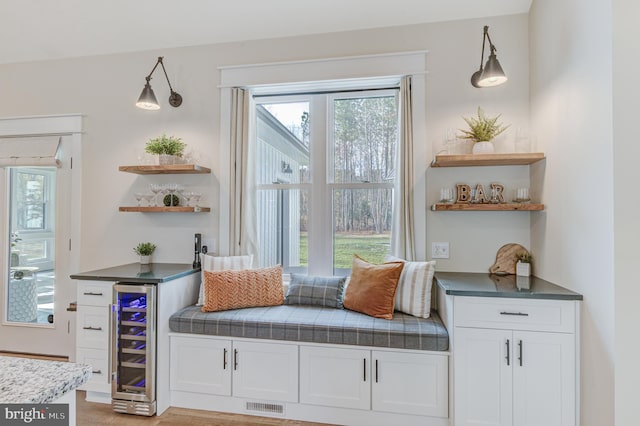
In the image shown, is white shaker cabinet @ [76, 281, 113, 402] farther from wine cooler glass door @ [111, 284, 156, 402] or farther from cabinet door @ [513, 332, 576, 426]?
cabinet door @ [513, 332, 576, 426]

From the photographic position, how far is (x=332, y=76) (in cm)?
284

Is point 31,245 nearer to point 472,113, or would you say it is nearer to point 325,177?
point 325,177

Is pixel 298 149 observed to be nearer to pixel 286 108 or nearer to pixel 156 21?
pixel 286 108

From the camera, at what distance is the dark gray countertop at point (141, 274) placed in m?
2.39

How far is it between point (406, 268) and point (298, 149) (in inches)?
55.4

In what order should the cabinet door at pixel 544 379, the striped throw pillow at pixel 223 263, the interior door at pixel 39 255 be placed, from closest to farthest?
1. the cabinet door at pixel 544 379
2. the striped throw pillow at pixel 223 263
3. the interior door at pixel 39 255

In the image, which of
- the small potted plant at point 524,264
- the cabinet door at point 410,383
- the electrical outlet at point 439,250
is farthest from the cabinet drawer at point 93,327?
the small potted plant at point 524,264

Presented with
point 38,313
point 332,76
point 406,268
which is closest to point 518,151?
point 406,268

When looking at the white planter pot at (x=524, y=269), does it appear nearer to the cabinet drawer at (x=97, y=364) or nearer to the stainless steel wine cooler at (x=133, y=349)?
the stainless steel wine cooler at (x=133, y=349)

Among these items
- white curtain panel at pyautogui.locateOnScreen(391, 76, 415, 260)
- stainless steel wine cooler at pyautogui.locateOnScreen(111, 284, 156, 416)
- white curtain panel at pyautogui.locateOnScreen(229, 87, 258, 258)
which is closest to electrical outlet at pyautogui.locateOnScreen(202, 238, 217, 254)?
white curtain panel at pyautogui.locateOnScreen(229, 87, 258, 258)

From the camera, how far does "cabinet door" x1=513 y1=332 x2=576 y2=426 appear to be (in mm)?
1921

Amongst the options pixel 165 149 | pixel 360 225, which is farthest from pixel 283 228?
pixel 165 149

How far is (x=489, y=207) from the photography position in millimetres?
2473

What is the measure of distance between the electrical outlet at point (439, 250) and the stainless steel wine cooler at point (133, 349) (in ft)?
6.99
